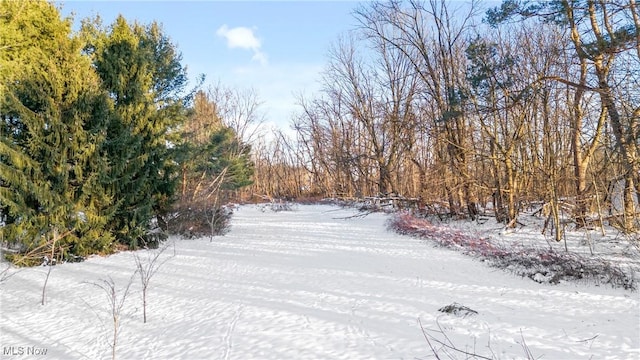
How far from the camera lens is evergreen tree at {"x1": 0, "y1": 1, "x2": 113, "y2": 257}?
9.99 meters

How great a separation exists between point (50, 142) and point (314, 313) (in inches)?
362

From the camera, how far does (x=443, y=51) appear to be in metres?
19.2

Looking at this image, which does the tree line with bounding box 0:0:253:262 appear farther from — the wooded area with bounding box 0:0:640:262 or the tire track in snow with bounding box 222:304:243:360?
the tire track in snow with bounding box 222:304:243:360

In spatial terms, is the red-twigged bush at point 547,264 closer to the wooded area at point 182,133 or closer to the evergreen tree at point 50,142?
the wooded area at point 182,133

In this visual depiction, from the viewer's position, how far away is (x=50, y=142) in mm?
10461

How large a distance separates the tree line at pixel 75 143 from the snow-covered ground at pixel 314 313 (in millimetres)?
1391

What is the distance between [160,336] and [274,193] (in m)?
42.6

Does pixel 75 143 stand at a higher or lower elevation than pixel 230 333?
higher

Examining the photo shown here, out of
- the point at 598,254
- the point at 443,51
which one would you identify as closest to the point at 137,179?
the point at 598,254

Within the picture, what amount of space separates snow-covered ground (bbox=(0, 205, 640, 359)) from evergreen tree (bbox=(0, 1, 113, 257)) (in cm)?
119

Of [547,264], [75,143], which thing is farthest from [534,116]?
[75,143]

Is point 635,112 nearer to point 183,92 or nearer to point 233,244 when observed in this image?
point 233,244

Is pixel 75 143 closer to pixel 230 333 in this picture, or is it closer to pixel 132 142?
pixel 132 142

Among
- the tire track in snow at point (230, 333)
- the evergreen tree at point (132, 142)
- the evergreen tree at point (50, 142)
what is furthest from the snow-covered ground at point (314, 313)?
the evergreen tree at point (132, 142)
